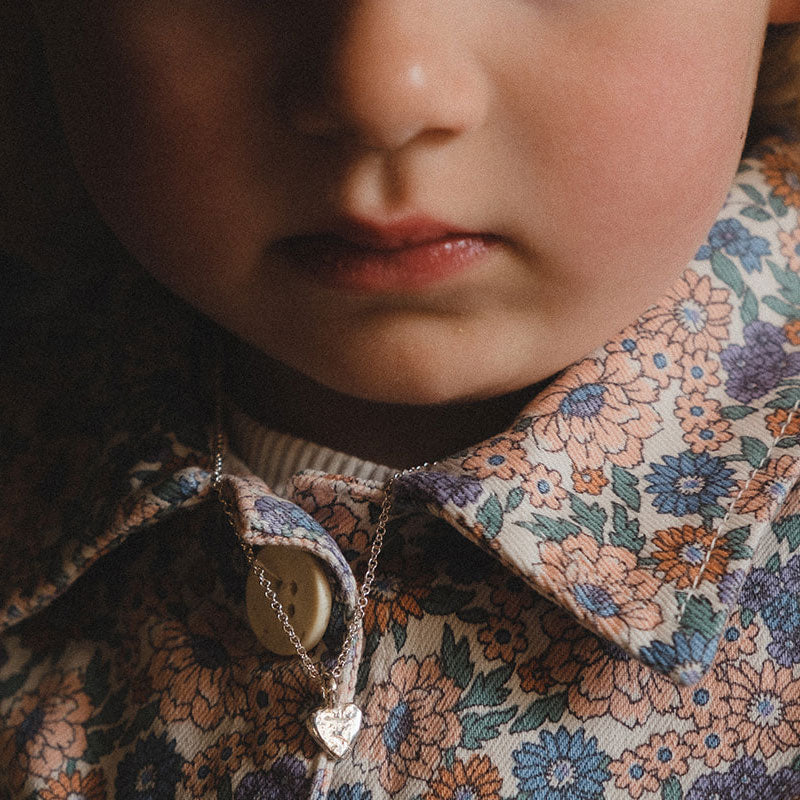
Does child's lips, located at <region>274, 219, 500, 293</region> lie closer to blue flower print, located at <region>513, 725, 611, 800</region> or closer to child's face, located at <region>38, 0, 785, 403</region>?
child's face, located at <region>38, 0, 785, 403</region>

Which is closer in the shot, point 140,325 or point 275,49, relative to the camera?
point 275,49

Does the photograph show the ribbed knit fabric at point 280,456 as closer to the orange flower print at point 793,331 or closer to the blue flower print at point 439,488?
the blue flower print at point 439,488

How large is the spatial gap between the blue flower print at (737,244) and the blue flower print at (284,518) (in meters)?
0.32

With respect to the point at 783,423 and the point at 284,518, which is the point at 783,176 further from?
the point at 284,518

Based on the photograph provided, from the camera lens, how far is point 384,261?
512 millimetres

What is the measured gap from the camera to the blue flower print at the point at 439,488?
0.51 metres

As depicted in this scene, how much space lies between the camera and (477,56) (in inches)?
17.6

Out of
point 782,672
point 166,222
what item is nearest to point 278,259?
point 166,222

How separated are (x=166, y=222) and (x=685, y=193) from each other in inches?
11.5

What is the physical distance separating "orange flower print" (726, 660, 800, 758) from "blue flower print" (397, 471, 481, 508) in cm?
18

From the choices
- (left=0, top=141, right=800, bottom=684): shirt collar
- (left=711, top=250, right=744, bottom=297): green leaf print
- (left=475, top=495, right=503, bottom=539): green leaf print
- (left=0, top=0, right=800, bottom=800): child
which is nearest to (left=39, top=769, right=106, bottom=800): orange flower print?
(left=0, top=0, right=800, bottom=800): child

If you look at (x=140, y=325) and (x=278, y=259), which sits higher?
(x=278, y=259)

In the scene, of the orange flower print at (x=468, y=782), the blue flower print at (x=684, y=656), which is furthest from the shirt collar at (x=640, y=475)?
the orange flower print at (x=468, y=782)

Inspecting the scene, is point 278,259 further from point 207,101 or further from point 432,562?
point 432,562
